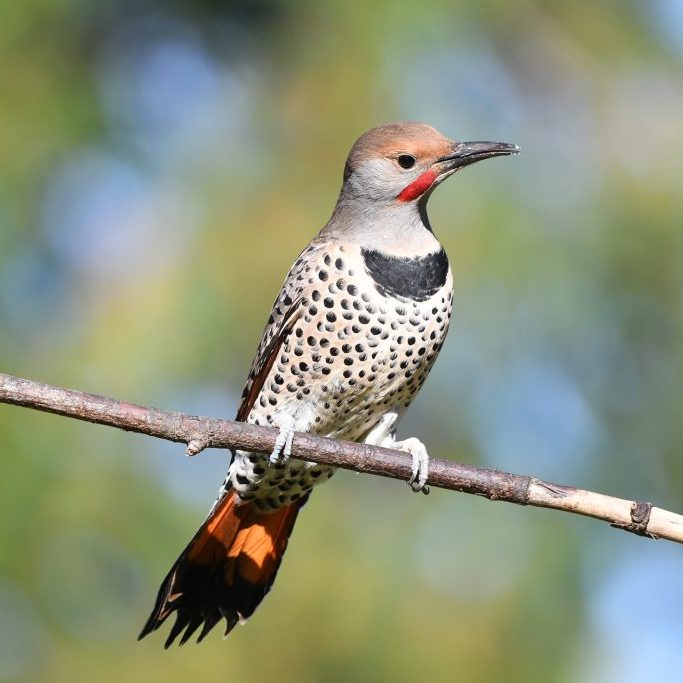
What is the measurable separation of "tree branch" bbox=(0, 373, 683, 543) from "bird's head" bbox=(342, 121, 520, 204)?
1.18 m

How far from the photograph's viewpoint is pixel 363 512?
5.62m

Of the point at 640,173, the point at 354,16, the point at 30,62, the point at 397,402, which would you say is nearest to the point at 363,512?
the point at 397,402

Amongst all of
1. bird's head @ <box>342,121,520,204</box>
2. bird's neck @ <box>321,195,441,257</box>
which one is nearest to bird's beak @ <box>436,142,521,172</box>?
bird's head @ <box>342,121,520,204</box>

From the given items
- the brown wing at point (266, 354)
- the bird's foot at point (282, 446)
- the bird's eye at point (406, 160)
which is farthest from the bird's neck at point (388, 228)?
the bird's foot at point (282, 446)

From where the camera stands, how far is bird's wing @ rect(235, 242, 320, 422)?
13.8 ft

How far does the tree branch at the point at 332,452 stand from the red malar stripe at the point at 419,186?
1160 millimetres

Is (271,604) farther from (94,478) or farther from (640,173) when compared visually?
(640,173)

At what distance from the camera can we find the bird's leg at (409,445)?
138 inches

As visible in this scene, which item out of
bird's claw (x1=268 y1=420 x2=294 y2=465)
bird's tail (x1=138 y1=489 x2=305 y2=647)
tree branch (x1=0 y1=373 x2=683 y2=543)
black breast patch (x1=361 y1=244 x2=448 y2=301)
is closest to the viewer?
tree branch (x1=0 y1=373 x2=683 y2=543)

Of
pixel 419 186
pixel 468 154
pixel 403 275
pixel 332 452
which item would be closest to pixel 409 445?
pixel 403 275

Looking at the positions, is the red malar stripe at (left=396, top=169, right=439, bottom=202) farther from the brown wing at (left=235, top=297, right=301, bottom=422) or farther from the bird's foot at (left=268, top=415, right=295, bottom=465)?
the bird's foot at (left=268, top=415, right=295, bottom=465)

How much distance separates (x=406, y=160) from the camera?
13.8ft

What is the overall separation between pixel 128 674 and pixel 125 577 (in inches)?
17.3

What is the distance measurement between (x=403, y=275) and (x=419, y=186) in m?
0.33
